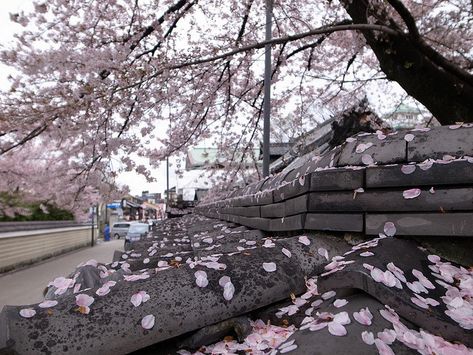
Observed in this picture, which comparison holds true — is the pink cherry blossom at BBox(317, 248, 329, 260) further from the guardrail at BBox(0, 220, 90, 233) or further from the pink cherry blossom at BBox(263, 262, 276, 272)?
the guardrail at BBox(0, 220, 90, 233)

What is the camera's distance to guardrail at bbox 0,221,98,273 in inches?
671

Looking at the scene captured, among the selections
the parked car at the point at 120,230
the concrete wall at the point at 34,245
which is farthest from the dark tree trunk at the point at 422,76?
the parked car at the point at 120,230

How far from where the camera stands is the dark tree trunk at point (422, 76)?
14.6 ft

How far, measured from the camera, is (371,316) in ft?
3.91

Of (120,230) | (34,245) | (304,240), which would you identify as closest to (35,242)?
(34,245)

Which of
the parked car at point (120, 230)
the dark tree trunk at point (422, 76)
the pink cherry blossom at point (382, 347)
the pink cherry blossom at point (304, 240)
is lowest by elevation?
the parked car at point (120, 230)

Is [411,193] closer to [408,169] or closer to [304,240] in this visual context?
[408,169]

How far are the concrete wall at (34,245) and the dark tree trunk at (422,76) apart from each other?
1624cm

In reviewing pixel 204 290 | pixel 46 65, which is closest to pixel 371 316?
pixel 204 290

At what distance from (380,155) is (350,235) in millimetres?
384

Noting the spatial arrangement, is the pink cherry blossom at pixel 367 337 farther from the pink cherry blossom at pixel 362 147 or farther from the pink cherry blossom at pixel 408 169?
the pink cherry blossom at pixel 362 147

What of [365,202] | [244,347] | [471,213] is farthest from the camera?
[365,202]

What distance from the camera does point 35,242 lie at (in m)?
20.9

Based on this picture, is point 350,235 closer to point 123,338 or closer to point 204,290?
point 204,290
